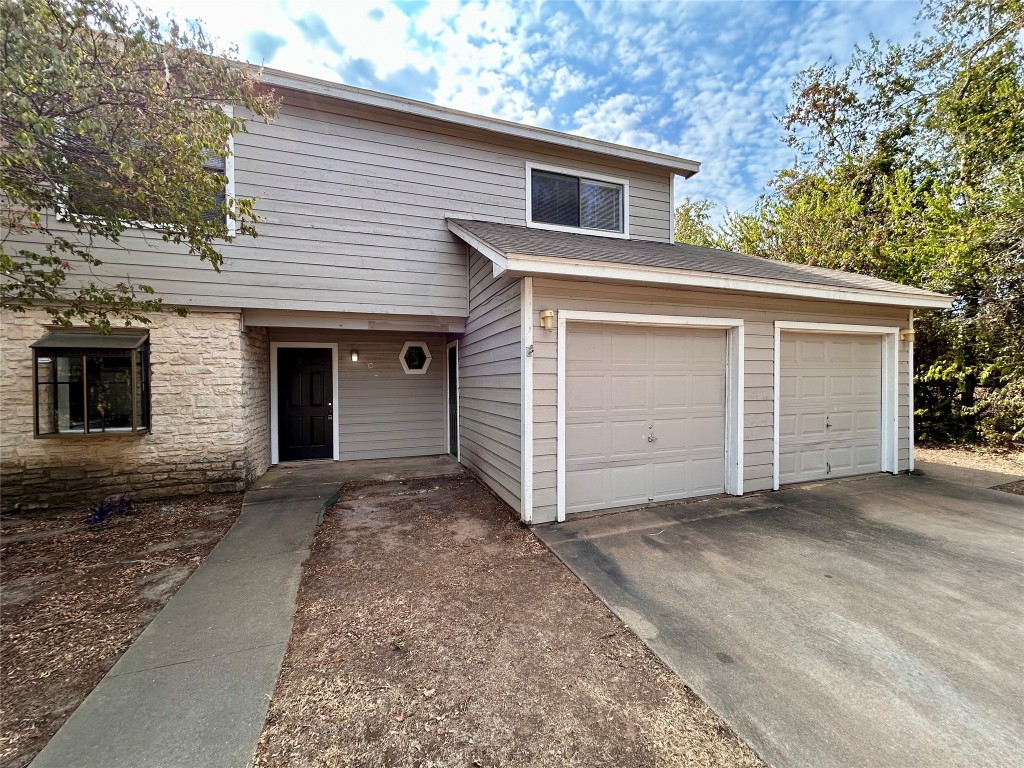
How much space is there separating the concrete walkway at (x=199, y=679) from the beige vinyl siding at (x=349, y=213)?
3.37 m

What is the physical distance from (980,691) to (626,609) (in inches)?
65.1

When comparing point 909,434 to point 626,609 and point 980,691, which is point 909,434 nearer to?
point 980,691

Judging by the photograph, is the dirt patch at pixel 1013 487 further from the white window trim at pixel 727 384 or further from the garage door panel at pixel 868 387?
the white window trim at pixel 727 384

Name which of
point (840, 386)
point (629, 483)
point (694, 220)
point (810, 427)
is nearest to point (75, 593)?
point (629, 483)

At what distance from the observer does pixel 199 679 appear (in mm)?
2049

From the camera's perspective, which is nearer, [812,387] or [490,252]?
[490,252]

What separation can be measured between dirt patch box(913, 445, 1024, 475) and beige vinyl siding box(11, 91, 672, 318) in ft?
27.0

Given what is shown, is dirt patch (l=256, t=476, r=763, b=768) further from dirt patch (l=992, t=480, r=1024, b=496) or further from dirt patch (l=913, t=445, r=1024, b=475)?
dirt patch (l=913, t=445, r=1024, b=475)

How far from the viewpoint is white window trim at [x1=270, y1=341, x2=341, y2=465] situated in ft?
22.4

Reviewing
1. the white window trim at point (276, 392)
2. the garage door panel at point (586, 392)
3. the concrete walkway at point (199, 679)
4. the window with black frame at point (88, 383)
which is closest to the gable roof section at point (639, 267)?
the garage door panel at point (586, 392)

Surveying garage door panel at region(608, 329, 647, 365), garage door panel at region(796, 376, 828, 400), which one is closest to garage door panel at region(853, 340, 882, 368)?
garage door panel at region(796, 376, 828, 400)

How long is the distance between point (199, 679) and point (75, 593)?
171 cm

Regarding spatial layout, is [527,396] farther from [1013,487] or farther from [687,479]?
[1013,487]

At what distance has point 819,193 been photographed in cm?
1038
